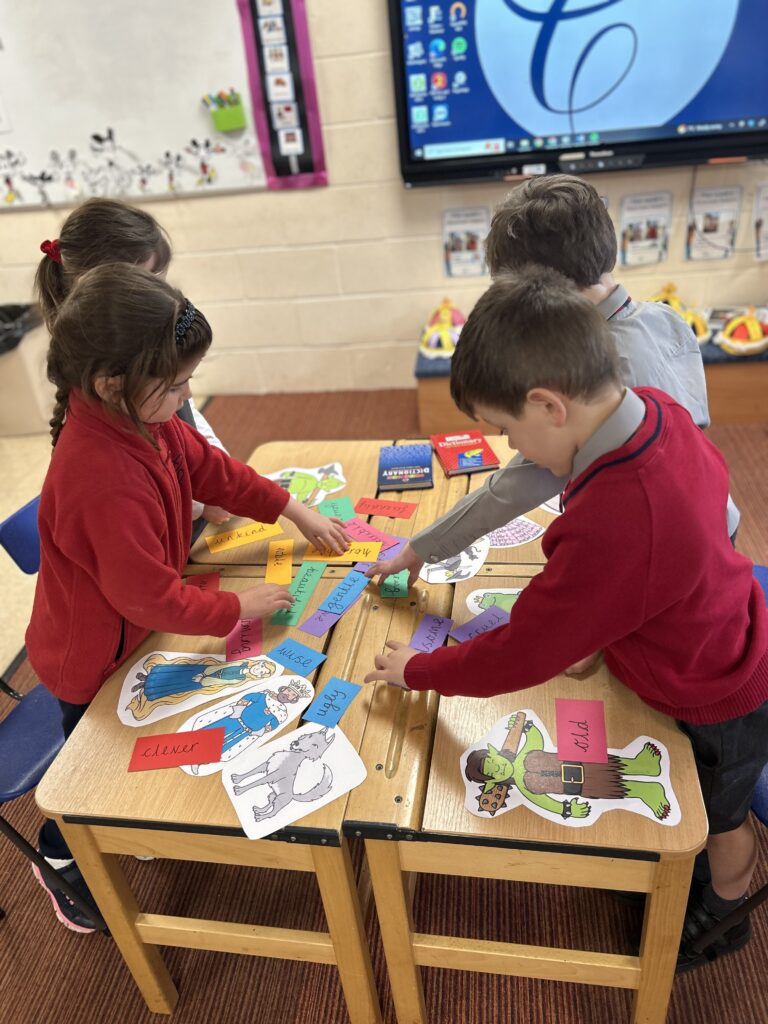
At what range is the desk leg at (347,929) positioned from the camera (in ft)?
3.26

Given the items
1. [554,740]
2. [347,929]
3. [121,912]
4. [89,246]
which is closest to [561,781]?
[554,740]

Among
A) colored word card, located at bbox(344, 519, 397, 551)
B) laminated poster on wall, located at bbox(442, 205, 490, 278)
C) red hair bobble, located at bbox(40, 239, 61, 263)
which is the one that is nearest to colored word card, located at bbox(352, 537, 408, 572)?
colored word card, located at bbox(344, 519, 397, 551)

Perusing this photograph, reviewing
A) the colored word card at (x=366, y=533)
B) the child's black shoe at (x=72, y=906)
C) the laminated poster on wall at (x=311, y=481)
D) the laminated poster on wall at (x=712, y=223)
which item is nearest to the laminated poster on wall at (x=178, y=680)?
the colored word card at (x=366, y=533)

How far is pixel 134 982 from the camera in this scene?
1.42 meters

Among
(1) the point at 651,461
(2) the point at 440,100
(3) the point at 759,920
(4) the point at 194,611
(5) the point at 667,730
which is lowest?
(3) the point at 759,920

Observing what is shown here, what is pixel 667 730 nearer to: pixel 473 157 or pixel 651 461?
pixel 651 461

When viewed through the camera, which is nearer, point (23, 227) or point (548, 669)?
point (548, 669)

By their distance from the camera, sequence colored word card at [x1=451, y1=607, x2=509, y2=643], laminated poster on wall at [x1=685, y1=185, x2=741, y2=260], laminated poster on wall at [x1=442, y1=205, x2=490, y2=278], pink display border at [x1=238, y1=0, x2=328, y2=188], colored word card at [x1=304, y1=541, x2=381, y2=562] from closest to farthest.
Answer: colored word card at [x1=451, y1=607, x2=509, y2=643] → colored word card at [x1=304, y1=541, x2=381, y2=562] → pink display border at [x1=238, y1=0, x2=328, y2=188] → laminated poster on wall at [x1=685, y1=185, x2=741, y2=260] → laminated poster on wall at [x1=442, y1=205, x2=490, y2=278]

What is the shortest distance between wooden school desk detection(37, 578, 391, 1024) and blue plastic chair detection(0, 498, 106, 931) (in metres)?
0.24

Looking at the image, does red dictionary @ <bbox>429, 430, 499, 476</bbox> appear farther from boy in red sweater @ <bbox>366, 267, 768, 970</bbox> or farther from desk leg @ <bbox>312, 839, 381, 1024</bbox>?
desk leg @ <bbox>312, 839, 381, 1024</bbox>

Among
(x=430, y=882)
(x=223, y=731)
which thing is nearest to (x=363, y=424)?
(x=430, y=882)

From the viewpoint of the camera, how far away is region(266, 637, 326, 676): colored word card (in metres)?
1.15

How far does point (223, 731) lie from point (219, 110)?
2678 millimetres

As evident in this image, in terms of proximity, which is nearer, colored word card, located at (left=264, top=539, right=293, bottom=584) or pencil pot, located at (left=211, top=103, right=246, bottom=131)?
colored word card, located at (left=264, top=539, right=293, bottom=584)
